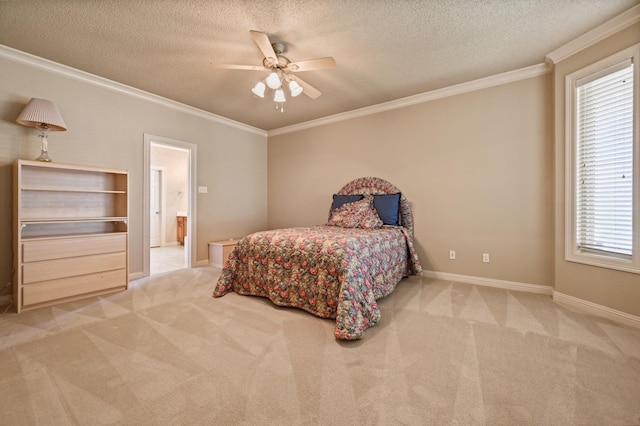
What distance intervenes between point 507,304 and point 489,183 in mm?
1392

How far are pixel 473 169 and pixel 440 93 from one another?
1.09 m

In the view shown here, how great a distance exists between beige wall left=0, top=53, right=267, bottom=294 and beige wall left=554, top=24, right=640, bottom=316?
4413 mm

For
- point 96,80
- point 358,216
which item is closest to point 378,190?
point 358,216

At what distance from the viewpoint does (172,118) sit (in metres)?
3.91

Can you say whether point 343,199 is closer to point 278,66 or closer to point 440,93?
point 440,93

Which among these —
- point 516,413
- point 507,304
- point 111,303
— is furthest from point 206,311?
point 507,304

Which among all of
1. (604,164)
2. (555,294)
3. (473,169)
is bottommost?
(555,294)

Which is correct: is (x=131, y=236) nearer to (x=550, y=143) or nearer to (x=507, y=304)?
(x=507, y=304)

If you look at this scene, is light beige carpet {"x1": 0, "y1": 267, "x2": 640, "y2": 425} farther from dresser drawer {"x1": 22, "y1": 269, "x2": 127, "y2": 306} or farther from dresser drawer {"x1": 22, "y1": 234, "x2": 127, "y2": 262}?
dresser drawer {"x1": 22, "y1": 234, "x2": 127, "y2": 262}

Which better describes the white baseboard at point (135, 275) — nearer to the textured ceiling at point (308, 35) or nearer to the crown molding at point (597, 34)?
the textured ceiling at point (308, 35)

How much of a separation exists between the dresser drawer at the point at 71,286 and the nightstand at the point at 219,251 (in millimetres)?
1329

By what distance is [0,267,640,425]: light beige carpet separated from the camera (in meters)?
1.27

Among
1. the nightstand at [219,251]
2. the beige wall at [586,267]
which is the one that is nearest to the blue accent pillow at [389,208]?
the beige wall at [586,267]

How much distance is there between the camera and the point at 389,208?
11.7 feet
